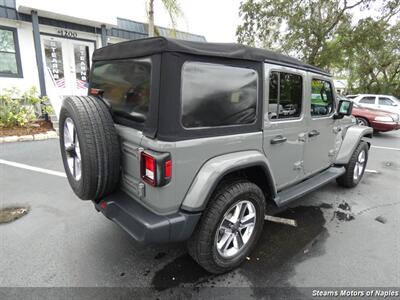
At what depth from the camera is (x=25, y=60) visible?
349 inches

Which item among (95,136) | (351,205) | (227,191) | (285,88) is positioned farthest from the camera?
(351,205)

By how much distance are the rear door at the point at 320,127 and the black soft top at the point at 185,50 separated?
2.28ft

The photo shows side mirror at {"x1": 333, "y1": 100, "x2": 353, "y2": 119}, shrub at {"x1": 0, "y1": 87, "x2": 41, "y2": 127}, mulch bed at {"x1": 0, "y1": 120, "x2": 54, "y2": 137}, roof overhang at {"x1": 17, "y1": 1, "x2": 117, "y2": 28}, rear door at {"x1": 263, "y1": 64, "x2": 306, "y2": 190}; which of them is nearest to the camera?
rear door at {"x1": 263, "y1": 64, "x2": 306, "y2": 190}

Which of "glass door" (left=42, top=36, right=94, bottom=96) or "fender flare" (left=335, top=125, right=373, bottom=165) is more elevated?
"glass door" (left=42, top=36, right=94, bottom=96)

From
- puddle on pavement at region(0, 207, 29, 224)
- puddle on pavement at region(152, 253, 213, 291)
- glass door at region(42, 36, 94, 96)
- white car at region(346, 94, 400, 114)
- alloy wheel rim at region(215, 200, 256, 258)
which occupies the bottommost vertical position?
puddle on pavement at region(152, 253, 213, 291)

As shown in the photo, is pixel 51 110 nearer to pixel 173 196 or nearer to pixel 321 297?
pixel 173 196

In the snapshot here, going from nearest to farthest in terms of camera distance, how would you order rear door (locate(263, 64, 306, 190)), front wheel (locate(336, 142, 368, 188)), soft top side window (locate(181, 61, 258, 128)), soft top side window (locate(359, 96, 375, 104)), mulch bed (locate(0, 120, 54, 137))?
soft top side window (locate(181, 61, 258, 128)) → rear door (locate(263, 64, 306, 190)) → front wheel (locate(336, 142, 368, 188)) → mulch bed (locate(0, 120, 54, 137)) → soft top side window (locate(359, 96, 375, 104))

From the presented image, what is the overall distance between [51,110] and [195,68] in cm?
770

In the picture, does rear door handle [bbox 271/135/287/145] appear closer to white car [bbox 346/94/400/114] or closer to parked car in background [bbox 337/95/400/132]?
parked car in background [bbox 337/95/400/132]

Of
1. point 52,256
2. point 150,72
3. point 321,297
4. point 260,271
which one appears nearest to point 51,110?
point 52,256

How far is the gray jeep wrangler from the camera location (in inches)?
72.9

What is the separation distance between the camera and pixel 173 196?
192cm

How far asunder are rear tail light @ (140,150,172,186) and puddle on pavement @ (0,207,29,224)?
2327mm

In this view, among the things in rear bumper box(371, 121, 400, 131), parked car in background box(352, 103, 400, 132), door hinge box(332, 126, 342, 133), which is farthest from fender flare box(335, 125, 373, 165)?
rear bumper box(371, 121, 400, 131)
